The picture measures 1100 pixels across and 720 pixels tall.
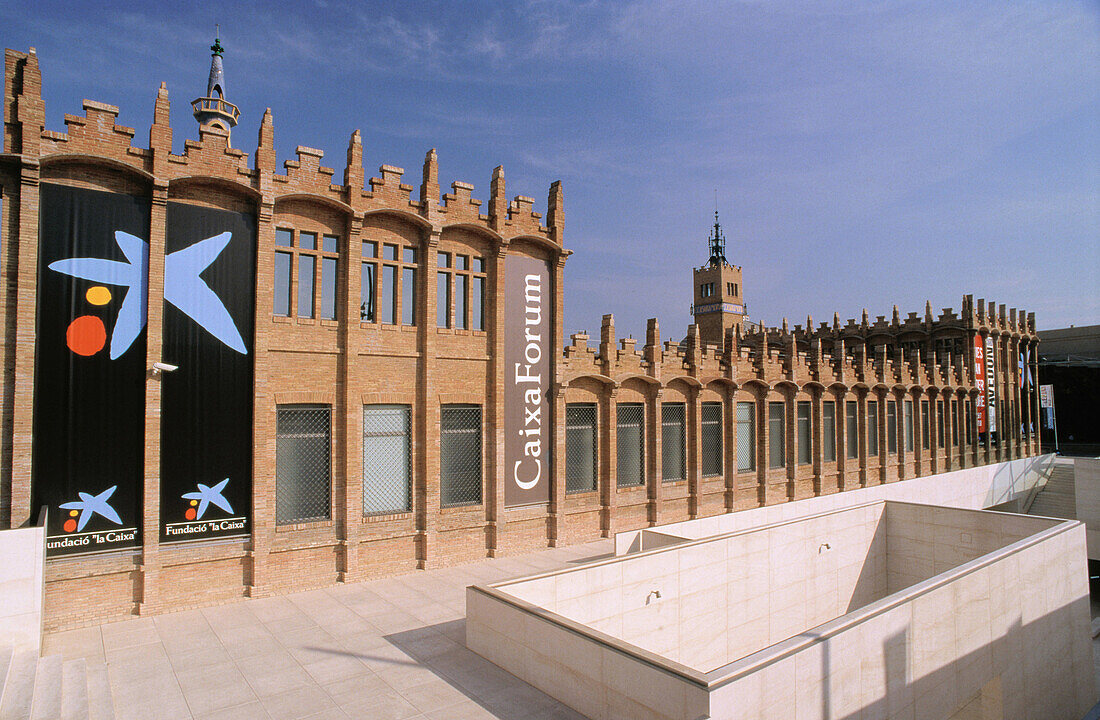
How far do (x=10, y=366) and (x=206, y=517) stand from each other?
4632 millimetres

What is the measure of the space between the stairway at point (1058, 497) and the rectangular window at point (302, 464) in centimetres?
3894

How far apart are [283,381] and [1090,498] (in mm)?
37758

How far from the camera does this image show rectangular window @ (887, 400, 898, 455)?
34031mm

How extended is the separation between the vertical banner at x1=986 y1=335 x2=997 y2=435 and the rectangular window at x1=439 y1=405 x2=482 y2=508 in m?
36.7

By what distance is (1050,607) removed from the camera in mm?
15836

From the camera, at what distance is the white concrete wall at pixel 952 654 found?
8.38 metres

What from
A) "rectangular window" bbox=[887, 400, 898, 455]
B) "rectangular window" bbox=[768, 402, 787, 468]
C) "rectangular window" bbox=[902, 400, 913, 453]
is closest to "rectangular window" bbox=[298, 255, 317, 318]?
"rectangular window" bbox=[768, 402, 787, 468]

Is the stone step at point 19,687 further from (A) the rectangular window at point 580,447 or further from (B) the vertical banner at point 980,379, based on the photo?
(B) the vertical banner at point 980,379

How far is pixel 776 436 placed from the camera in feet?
89.8

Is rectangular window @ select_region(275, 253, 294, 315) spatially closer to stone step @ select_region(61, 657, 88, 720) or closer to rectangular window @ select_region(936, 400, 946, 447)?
stone step @ select_region(61, 657, 88, 720)

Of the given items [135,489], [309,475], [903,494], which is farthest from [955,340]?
[135,489]

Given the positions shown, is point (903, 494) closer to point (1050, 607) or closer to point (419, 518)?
point (1050, 607)

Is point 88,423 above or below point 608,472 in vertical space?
above

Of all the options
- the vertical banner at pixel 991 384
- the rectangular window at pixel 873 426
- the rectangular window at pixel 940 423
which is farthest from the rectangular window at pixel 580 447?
the vertical banner at pixel 991 384
